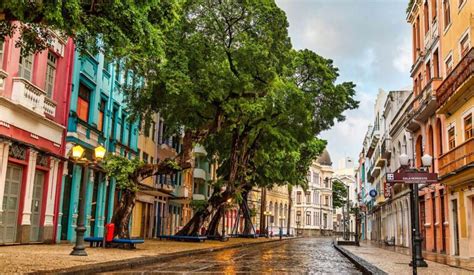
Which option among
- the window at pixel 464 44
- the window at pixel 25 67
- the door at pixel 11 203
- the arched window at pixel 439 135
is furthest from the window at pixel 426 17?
the door at pixel 11 203

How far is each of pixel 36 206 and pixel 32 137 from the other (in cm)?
297

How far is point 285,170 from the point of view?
43344mm

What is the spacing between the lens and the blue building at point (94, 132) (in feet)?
80.0

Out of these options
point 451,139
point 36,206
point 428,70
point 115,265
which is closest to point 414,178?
point 115,265

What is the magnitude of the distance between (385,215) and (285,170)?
12.5m

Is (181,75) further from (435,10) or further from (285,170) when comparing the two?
(285,170)

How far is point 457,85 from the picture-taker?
21453 millimetres

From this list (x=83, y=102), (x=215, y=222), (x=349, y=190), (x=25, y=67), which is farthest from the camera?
(x=349, y=190)

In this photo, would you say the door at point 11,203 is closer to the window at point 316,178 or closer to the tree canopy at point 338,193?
the window at point 316,178

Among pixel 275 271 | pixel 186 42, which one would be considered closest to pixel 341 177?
pixel 186 42

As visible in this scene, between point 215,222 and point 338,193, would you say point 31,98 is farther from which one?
point 338,193

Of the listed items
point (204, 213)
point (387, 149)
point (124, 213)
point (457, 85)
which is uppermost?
point (387, 149)

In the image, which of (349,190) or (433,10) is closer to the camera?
(433,10)

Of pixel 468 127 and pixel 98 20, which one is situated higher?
pixel 468 127
